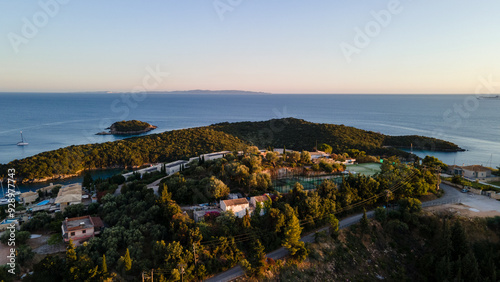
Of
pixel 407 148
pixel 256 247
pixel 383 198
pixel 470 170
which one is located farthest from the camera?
pixel 407 148

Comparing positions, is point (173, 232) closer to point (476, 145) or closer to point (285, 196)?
point (285, 196)

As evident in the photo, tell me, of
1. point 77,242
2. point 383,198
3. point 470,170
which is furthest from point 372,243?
point 470,170

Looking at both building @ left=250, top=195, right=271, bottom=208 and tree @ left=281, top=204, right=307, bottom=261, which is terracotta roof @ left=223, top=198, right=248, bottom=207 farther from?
tree @ left=281, top=204, right=307, bottom=261

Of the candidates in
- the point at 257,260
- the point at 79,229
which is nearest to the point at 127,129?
the point at 79,229

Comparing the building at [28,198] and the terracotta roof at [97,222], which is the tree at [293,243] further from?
the building at [28,198]

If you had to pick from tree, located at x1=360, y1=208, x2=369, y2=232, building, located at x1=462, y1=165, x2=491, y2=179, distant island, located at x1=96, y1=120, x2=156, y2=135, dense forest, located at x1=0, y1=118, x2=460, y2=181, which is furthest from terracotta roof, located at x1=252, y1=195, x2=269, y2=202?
distant island, located at x1=96, y1=120, x2=156, y2=135

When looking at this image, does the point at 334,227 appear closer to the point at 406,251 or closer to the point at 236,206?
the point at 406,251
